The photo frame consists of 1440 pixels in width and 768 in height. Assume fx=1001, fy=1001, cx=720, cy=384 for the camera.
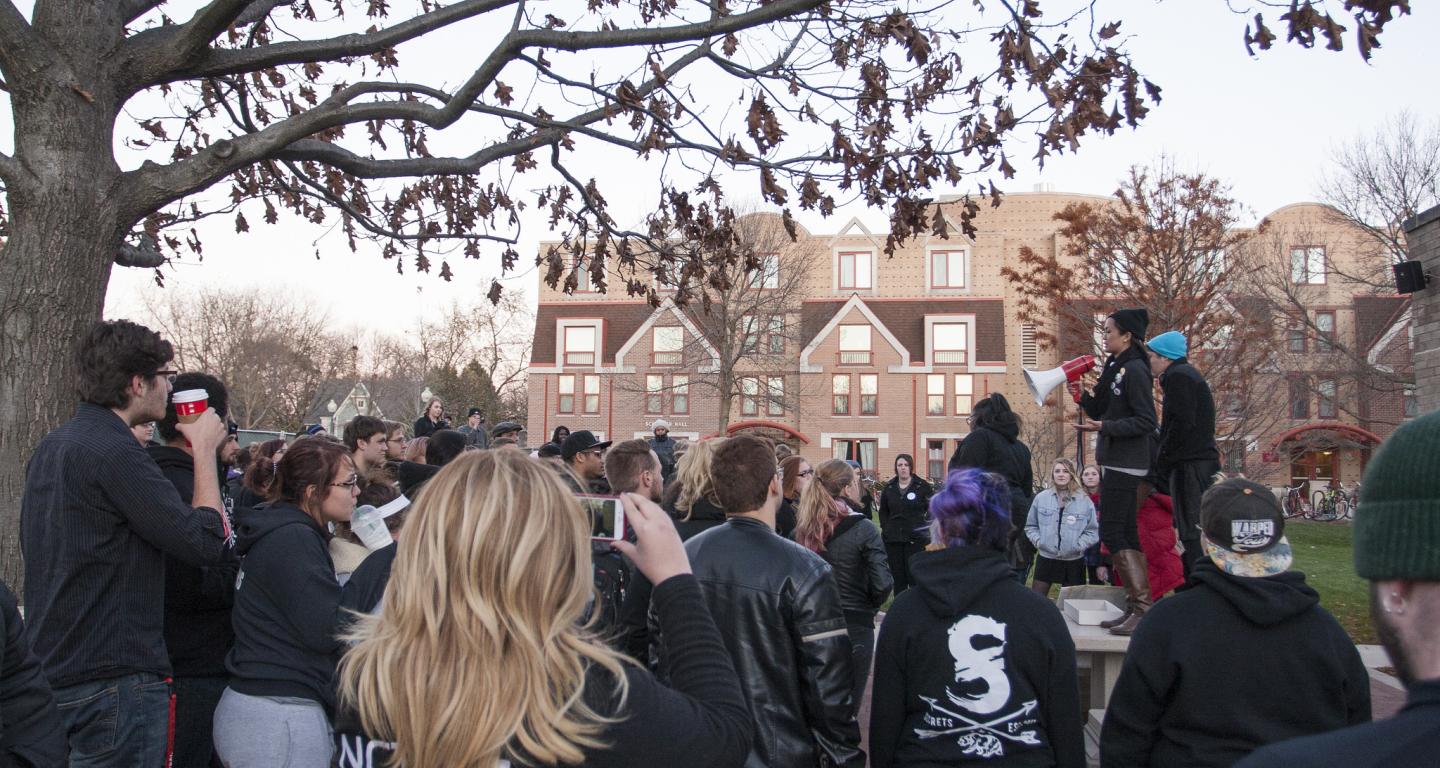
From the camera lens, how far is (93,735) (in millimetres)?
3484

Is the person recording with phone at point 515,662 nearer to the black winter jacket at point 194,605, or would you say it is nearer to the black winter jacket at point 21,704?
the black winter jacket at point 21,704

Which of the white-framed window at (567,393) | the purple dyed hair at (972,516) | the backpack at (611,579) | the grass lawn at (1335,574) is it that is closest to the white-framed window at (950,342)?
the grass lawn at (1335,574)

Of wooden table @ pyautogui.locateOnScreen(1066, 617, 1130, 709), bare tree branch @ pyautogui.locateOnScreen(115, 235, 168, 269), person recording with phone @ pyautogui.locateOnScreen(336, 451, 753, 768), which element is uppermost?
bare tree branch @ pyautogui.locateOnScreen(115, 235, 168, 269)

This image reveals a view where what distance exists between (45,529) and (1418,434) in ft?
13.2

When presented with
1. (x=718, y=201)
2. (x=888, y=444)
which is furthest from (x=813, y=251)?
(x=718, y=201)

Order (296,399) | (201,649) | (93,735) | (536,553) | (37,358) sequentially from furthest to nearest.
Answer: (296,399)
(37,358)
(201,649)
(93,735)
(536,553)

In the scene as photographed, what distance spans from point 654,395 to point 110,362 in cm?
4103

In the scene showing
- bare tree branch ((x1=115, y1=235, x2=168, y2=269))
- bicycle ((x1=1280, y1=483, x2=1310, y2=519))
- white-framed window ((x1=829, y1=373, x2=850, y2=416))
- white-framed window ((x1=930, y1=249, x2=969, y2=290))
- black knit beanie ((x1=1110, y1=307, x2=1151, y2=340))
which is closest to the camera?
black knit beanie ((x1=1110, y1=307, x2=1151, y2=340))

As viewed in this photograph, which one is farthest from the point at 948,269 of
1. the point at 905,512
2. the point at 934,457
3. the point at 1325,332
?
the point at 905,512

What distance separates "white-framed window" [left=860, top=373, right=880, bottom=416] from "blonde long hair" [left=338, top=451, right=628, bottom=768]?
43653mm

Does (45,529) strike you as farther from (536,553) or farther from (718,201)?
(718,201)

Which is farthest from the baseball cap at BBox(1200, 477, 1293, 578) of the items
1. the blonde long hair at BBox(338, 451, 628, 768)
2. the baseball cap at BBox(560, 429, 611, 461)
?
the baseball cap at BBox(560, 429, 611, 461)

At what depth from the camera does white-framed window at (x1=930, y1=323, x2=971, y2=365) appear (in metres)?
44.5

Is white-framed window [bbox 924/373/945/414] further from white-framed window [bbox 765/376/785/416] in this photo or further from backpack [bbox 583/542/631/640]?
backpack [bbox 583/542/631/640]
